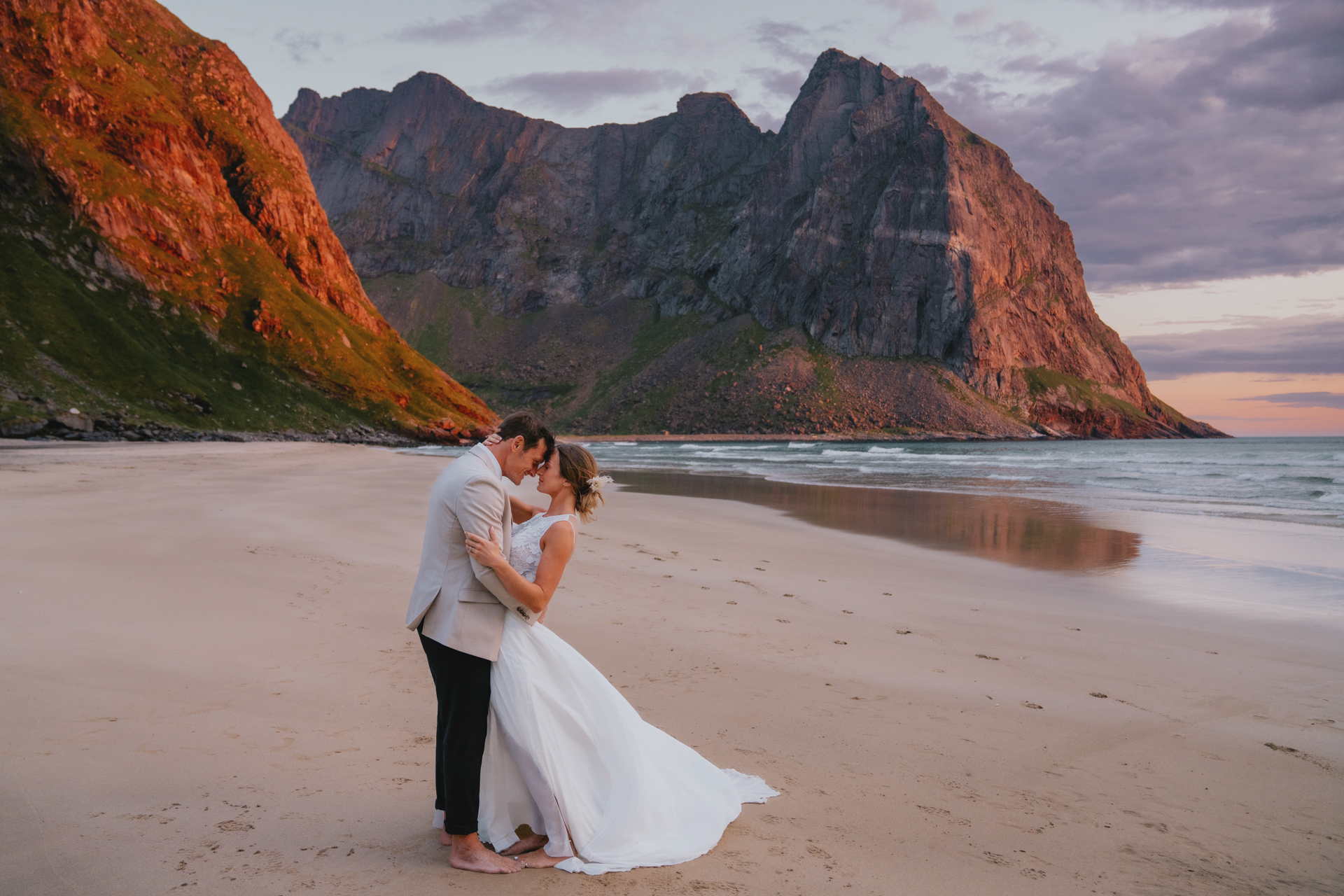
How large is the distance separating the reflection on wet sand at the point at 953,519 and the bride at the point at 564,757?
10883 mm

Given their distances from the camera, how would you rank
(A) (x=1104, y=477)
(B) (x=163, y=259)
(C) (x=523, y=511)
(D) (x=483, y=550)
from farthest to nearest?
(B) (x=163, y=259) → (A) (x=1104, y=477) → (C) (x=523, y=511) → (D) (x=483, y=550)

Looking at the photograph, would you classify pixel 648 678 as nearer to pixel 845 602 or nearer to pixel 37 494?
pixel 845 602

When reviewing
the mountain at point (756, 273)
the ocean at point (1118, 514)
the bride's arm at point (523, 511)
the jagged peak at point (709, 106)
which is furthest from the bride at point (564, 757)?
the jagged peak at point (709, 106)

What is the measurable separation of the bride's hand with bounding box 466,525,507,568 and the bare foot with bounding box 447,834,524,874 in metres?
1.30

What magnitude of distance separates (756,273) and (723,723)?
150m

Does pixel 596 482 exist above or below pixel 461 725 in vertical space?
above

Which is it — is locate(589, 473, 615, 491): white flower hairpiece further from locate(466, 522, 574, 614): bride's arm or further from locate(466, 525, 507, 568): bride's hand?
locate(466, 525, 507, 568): bride's hand

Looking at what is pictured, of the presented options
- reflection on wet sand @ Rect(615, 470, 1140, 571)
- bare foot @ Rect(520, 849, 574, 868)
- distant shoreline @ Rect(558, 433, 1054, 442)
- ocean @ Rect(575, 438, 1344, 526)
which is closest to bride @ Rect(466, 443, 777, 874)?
bare foot @ Rect(520, 849, 574, 868)

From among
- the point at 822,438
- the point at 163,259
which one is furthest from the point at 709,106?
the point at 163,259

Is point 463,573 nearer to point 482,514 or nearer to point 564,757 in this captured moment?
point 482,514

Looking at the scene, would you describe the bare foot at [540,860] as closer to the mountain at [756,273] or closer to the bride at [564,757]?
the bride at [564,757]

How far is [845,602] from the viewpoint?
9.47 metres

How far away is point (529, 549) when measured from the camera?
372 cm

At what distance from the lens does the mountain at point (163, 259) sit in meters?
45.8
